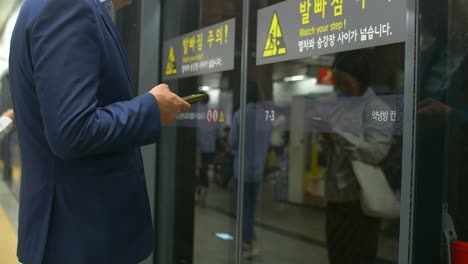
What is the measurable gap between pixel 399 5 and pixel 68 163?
1.20 metres

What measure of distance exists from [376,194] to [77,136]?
1.46 m

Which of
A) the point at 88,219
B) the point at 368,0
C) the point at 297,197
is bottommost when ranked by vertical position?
the point at 297,197

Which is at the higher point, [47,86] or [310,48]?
[310,48]

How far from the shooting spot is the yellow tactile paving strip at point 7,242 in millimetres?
4125

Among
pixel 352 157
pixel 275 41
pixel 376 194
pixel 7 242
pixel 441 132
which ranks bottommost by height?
pixel 7 242

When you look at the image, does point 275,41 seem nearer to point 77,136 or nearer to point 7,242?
point 77,136

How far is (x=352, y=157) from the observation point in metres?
2.22

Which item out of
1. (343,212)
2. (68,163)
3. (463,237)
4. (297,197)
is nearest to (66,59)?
(68,163)

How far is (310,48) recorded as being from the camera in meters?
1.98

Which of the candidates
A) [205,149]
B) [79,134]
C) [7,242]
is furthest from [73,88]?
[7,242]

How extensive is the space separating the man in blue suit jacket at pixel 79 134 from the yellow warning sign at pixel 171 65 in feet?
6.28

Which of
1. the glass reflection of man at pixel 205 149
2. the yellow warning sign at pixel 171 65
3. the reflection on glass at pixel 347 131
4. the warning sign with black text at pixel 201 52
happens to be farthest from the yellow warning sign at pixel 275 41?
the yellow warning sign at pixel 171 65

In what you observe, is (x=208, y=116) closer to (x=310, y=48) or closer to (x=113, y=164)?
(x=310, y=48)

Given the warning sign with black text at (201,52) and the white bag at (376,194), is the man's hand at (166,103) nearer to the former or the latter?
the white bag at (376,194)
